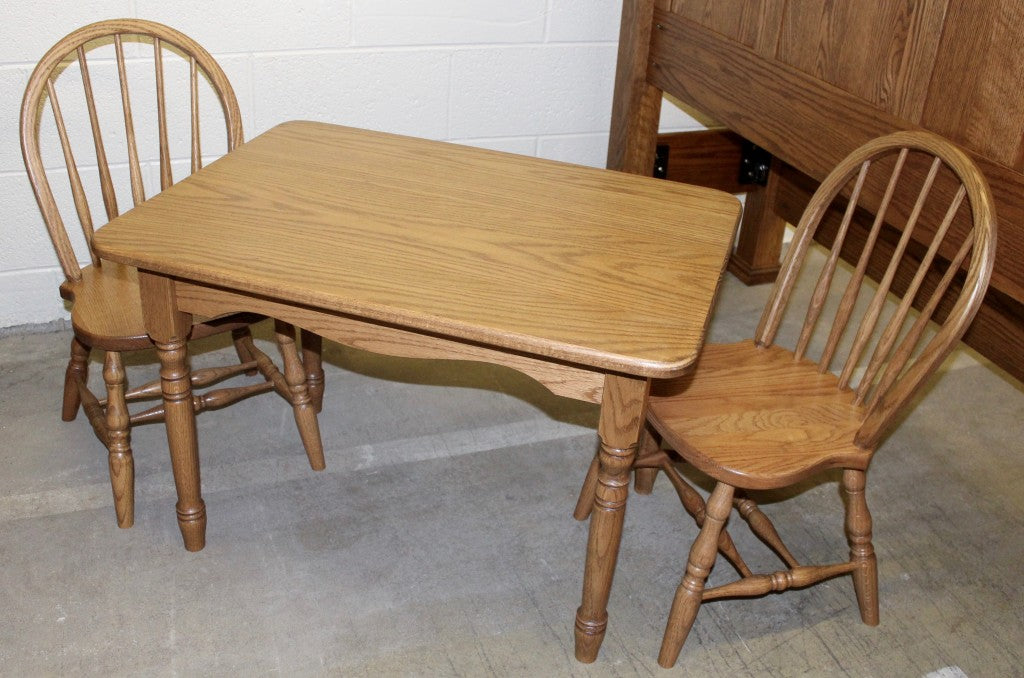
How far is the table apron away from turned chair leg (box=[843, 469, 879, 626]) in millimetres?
582

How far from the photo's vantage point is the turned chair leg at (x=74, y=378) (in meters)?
2.31

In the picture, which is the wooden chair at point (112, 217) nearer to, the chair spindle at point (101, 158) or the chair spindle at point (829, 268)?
the chair spindle at point (101, 158)

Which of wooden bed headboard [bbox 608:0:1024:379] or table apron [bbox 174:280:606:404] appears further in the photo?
wooden bed headboard [bbox 608:0:1024:379]

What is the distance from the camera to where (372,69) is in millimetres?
2805

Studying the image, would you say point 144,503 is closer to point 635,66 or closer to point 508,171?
point 508,171

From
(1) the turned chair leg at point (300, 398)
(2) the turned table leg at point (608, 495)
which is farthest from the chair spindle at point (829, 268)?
(1) the turned chair leg at point (300, 398)

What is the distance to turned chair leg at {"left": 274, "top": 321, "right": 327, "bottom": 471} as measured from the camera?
2248 mm

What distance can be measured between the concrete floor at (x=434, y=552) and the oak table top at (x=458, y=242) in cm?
70

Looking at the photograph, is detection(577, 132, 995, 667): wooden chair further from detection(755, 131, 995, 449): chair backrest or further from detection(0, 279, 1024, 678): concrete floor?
detection(0, 279, 1024, 678): concrete floor

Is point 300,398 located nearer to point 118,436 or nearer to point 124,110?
point 118,436

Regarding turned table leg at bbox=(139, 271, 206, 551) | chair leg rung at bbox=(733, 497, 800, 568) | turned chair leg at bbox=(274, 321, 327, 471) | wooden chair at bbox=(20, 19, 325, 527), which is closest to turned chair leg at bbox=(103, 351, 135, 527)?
wooden chair at bbox=(20, 19, 325, 527)

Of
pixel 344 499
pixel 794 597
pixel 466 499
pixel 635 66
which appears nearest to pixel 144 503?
pixel 344 499

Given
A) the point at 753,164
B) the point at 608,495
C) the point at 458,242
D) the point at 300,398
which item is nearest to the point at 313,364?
the point at 300,398

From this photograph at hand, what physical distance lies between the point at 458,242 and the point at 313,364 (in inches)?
33.7
